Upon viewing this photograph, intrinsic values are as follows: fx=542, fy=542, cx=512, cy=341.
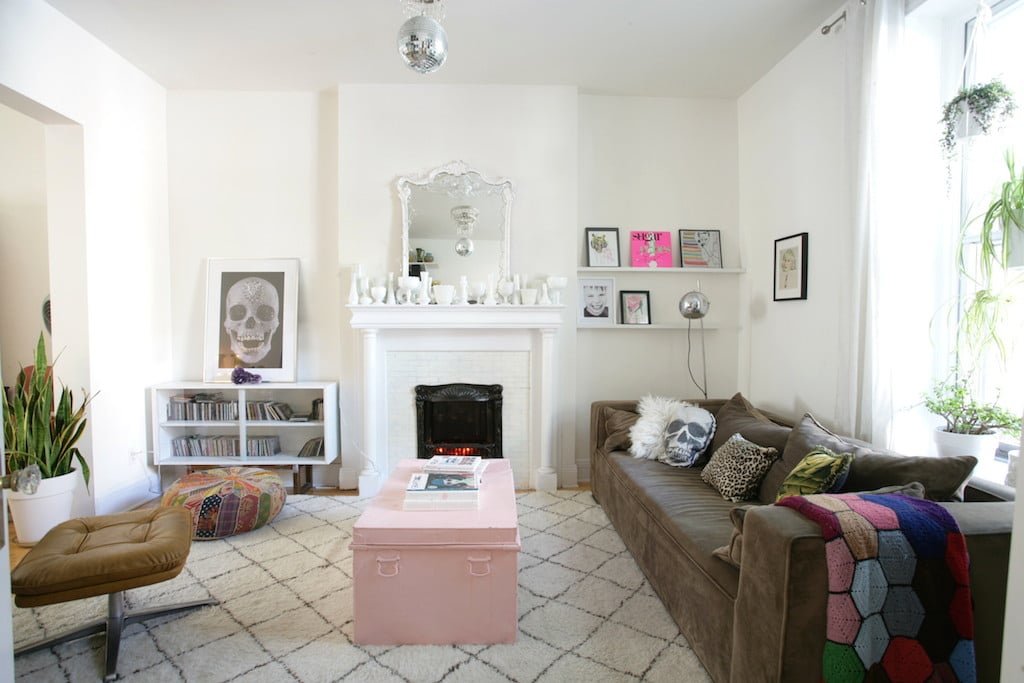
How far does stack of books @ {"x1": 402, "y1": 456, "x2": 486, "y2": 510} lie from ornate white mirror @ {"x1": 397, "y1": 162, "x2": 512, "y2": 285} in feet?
5.44

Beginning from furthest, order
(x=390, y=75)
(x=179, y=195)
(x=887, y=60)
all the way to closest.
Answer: (x=179, y=195)
(x=390, y=75)
(x=887, y=60)

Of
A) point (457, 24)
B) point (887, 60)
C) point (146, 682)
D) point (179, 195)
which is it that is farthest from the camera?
point (179, 195)

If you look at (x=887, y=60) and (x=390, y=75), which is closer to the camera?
(x=887, y=60)

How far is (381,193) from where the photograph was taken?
394 centimetres

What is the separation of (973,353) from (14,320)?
5.76m

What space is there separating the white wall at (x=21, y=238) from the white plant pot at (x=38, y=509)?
138cm

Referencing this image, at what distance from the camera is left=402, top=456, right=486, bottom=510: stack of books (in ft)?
7.52

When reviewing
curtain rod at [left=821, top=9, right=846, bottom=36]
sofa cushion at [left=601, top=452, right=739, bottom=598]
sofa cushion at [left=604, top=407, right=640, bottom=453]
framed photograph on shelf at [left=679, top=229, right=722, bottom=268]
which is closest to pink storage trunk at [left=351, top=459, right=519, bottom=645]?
sofa cushion at [left=601, top=452, right=739, bottom=598]

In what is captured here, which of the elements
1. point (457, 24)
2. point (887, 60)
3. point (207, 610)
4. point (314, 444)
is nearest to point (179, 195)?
point (314, 444)

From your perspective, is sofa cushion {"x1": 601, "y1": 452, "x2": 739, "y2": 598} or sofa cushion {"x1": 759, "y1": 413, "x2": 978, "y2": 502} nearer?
sofa cushion {"x1": 759, "y1": 413, "x2": 978, "y2": 502}

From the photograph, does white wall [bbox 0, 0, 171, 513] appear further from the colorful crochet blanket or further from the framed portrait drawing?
the colorful crochet blanket

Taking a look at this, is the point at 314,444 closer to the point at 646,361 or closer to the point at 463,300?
the point at 463,300

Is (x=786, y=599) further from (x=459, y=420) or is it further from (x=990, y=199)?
(x=459, y=420)

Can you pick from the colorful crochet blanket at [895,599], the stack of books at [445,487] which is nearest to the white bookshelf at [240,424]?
the stack of books at [445,487]
